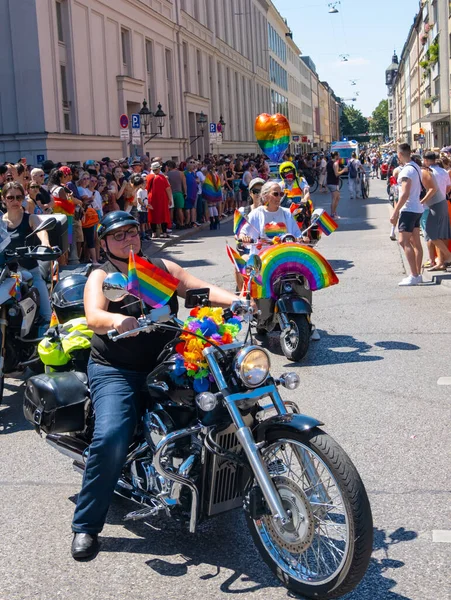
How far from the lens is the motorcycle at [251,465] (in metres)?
3.45

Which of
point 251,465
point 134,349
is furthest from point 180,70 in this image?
point 251,465

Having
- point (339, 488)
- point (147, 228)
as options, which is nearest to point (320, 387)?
point (339, 488)

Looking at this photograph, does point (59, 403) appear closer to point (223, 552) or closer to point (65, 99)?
point (223, 552)

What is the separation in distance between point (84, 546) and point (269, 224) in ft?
18.0

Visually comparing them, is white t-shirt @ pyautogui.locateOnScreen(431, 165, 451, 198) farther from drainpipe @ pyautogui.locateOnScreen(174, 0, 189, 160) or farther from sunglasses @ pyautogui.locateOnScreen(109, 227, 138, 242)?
drainpipe @ pyautogui.locateOnScreen(174, 0, 189, 160)

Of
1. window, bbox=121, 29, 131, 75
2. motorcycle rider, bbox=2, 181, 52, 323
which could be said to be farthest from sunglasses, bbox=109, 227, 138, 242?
window, bbox=121, 29, 131, 75

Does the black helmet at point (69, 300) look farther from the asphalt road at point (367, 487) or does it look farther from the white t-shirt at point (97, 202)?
the white t-shirt at point (97, 202)

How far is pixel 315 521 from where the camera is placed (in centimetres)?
355

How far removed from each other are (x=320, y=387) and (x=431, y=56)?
63913mm

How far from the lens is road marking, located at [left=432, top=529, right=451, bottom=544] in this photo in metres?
3.98

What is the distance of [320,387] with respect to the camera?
6.95 metres

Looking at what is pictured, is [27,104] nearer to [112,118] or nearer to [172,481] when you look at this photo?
[112,118]

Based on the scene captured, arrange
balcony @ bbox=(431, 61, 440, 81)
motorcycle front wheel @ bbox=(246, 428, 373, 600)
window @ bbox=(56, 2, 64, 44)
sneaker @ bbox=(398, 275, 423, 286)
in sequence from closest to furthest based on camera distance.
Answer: motorcycle front wheel @ bbox=(246, 428, 373, 600) → sneaker @ bbox=(398, 275, 423, 286) → window @ bbox=(56, 2, 64, 44) → balcony @ bbox=(431, 61, 440, 81)

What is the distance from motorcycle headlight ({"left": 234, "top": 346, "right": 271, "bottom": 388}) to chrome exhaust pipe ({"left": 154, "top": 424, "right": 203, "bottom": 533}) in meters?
0.35
